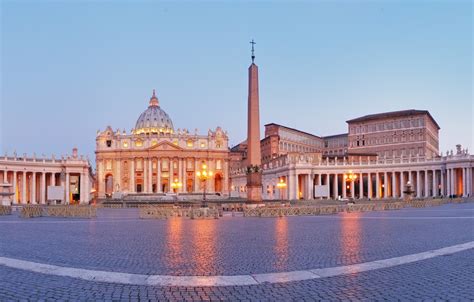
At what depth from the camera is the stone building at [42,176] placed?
247ft

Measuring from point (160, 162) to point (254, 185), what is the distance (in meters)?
86.6

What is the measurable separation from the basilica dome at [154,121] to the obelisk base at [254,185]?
10742 centimetres

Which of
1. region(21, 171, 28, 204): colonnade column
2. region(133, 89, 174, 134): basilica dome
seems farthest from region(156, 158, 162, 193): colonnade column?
region(21, 171, 28, 204): colonnade column

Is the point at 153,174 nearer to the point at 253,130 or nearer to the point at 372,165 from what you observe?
the point at 372,165

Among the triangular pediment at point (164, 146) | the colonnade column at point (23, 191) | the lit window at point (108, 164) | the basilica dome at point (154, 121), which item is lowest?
the colonnade column at point (23, 191)

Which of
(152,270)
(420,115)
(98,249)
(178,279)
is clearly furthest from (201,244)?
(420,115)

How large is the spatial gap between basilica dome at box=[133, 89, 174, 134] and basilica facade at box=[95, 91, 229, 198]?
20.5 meters

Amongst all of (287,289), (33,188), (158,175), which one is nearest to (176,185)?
(158,175)

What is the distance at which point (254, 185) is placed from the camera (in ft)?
119

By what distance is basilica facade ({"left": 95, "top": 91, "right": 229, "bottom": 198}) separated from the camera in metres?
120

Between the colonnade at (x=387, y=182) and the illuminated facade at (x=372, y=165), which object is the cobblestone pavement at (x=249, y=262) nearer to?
the illuminated facade at (x=372, y=165)

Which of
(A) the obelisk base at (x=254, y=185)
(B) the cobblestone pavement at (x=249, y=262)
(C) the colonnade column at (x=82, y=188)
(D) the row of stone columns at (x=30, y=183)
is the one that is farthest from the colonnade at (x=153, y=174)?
(B) the cobblestone pavement at (x=249, y=262)

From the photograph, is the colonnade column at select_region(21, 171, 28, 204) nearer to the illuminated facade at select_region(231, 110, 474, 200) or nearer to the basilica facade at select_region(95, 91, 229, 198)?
the basilica facade at select_region(95, 91, 229, 198)

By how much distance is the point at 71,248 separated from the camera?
43.1 feet
